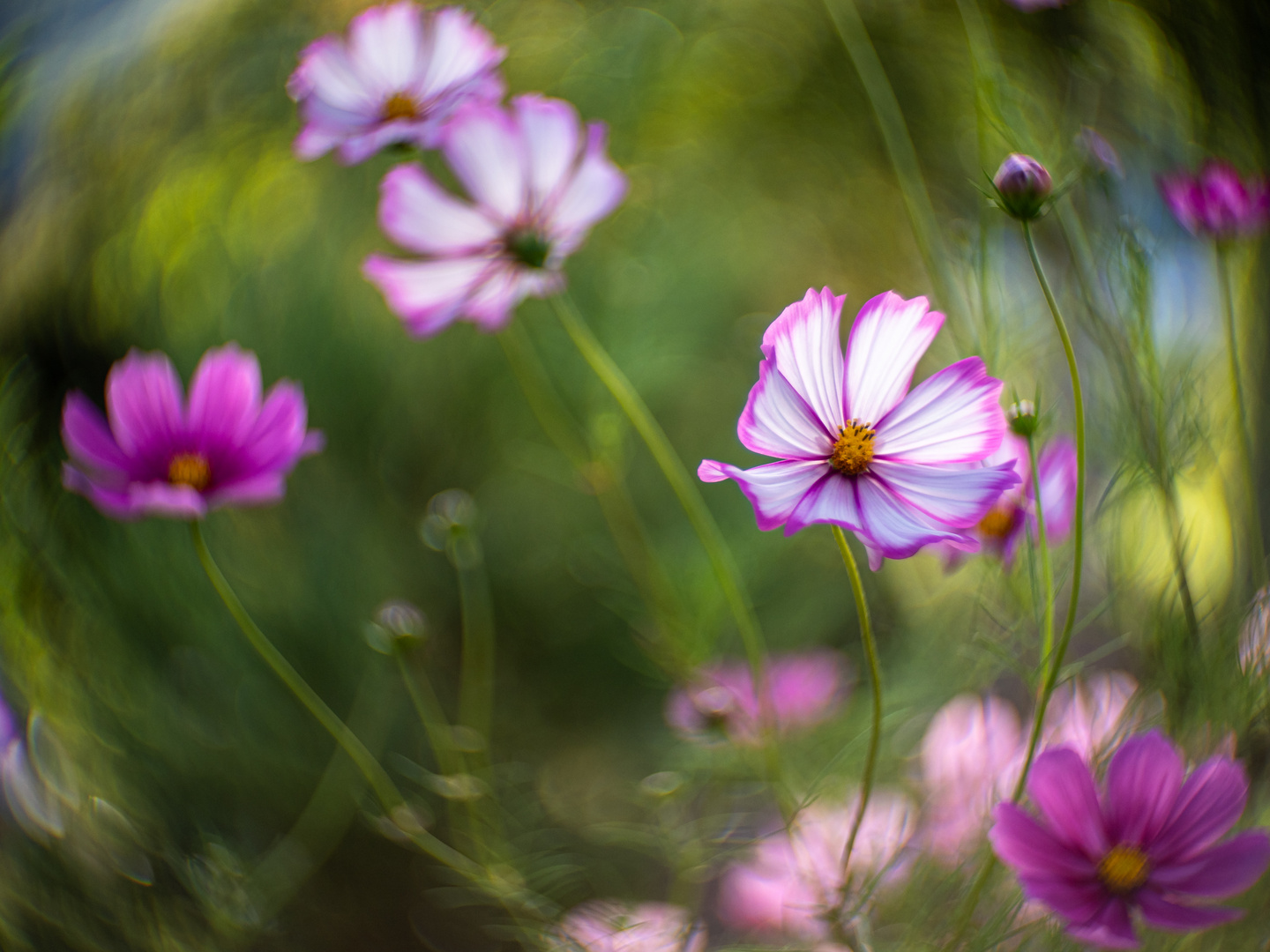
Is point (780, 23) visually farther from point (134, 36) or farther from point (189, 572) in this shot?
point (189, 572)

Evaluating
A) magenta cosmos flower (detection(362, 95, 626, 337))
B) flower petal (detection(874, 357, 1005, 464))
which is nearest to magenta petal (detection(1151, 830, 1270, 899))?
flower petal (detection(874, 357, 1005, 464))

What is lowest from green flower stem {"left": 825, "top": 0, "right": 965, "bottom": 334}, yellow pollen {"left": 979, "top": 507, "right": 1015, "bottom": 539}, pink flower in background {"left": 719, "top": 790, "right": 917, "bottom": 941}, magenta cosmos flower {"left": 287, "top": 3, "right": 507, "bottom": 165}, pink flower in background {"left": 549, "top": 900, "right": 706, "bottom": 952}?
pink flower in background {"left": 719, "top": 790, "right": 917, "bottom": 941}

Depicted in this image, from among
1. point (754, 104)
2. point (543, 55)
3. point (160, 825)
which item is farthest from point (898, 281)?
point (160, 825)

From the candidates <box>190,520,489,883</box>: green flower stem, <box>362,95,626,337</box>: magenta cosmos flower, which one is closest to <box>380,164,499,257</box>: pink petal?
<box>362,95,626,337</box>: magenta cosmos flower

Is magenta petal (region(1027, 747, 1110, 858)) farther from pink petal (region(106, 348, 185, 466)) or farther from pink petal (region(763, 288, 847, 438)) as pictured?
pink petal (region(106, 348, 185, 466))

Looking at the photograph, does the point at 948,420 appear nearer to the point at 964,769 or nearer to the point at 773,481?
the point at 773,481

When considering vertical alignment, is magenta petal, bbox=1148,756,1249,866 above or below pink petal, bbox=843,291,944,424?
below

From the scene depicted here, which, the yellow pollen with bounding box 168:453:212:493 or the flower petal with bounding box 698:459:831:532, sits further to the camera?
the yellow pollen with bounding box 168:453:212:493
